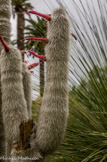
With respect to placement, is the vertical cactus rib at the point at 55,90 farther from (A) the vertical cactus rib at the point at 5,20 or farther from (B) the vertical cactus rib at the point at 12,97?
(A) the vertical cactus rib at the point at 5,20

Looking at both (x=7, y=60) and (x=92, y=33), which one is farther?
(x=92, y=33)

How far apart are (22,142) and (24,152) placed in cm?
6

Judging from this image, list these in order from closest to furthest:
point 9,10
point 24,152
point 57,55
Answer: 1. point 24,152
2. point 57,55
3. point 9,10

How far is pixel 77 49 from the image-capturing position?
206cm

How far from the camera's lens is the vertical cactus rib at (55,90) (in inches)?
53.7

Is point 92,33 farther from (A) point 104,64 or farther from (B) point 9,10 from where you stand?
(B) point 9,10

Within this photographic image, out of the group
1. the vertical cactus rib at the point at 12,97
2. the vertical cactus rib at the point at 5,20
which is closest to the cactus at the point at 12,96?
the vertical cactus rib at the point at 12,97

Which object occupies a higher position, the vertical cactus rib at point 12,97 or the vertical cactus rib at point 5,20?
the vertical cactus rib at point 5,20

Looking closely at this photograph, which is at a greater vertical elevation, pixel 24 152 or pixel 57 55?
pixel 57 55

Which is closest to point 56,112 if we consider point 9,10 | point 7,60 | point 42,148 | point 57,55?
point 42,148

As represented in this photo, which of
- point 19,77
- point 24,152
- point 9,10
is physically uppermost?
point 9,10

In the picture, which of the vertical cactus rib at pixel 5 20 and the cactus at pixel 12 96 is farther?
the vertical cactus rib at pixel 5 20

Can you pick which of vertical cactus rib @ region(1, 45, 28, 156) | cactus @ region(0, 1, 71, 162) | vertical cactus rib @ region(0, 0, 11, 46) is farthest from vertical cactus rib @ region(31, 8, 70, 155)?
vertical cactus rib @ region(0, 0, 11, 46)

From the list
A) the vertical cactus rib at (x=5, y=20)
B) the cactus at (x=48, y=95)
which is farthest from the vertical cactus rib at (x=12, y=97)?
the vertical cactus rib at (x=5, y=20)
